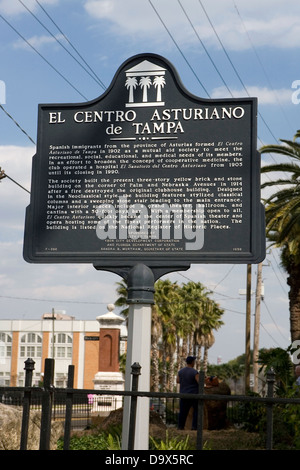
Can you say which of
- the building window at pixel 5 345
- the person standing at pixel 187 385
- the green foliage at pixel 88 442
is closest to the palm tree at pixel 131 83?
the green foliage at pixel 88 442

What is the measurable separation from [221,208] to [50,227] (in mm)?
2317

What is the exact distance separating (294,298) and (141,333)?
22830mm

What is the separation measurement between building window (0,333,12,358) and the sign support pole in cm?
9786

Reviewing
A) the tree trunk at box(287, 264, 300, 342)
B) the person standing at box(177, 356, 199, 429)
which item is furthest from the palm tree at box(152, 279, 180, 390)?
the person standing at box(177, 356, 199, 429)

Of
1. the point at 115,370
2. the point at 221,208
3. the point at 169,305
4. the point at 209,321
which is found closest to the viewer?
the point at 221,208

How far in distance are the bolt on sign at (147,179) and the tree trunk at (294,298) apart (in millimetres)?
22327

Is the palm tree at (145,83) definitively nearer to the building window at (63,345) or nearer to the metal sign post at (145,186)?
the metal sign post at (145,186)

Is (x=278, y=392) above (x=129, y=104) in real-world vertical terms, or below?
below

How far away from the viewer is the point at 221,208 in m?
9.04

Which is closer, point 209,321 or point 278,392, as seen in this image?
point 278,392

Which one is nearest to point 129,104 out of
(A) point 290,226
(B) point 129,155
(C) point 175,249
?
(B) point 129,155

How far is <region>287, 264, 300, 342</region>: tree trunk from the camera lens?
30.8 m

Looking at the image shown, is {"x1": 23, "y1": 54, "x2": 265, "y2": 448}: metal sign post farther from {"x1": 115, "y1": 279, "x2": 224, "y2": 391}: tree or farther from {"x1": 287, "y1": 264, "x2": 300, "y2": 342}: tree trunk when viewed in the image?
{"x1": 115, "y1": 279, "x2": 224, "y2": 391}: tree
